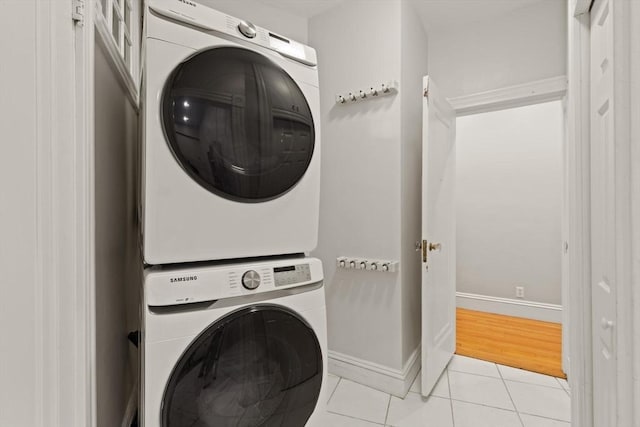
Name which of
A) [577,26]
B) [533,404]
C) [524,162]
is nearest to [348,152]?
[577,26]

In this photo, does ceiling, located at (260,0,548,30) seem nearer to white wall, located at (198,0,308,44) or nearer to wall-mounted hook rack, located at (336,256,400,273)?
white wall, located at (198,0,308,44)

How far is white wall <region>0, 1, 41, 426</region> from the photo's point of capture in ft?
1.91

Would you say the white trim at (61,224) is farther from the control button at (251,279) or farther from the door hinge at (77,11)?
the control button at (251,279)

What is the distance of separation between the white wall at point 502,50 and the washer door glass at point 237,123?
1.87 metres

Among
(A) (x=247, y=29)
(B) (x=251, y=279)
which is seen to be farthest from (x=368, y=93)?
(B) (x=251, y=279)

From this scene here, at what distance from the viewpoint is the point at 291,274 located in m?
1.05

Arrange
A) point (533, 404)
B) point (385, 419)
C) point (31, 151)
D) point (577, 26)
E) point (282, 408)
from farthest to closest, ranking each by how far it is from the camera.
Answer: point (533, 404), point (385, 419), point (577, 26), point (282, 408), point (31, 151)

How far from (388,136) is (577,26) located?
3.18 feet

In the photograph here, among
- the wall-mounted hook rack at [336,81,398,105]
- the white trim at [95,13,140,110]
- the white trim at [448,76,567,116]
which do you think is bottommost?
the white trim at [95,13,140,110]

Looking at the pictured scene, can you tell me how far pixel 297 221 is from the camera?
3.61 feet

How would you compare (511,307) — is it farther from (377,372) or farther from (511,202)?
(377,372)

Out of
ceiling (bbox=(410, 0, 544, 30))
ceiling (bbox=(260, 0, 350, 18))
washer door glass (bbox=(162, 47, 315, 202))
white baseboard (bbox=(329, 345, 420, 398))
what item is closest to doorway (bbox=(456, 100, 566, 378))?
white baseboard (bbox=(329, 345, 420, 398))

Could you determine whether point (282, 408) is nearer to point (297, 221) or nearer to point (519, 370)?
point (297, 221)

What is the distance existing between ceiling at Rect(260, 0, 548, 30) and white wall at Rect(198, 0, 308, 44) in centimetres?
4
